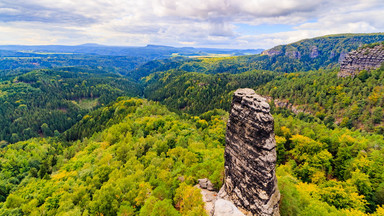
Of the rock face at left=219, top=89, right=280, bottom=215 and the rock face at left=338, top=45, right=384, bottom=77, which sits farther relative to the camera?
the rock face at left=338, top=45, right=384, bottom=77

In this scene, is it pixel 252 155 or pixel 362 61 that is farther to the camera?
pixel 362 61

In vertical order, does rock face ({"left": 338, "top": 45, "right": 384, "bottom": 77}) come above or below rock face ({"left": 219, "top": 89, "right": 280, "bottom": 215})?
above

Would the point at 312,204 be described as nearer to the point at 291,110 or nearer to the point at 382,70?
the point at 291,110

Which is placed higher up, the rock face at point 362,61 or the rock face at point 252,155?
the rock face at point 362,61

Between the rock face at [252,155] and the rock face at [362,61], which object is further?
the rock face at [362,61]

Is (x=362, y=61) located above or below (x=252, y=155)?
above

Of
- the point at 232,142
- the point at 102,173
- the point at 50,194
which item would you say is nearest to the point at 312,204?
the point at 232,142
